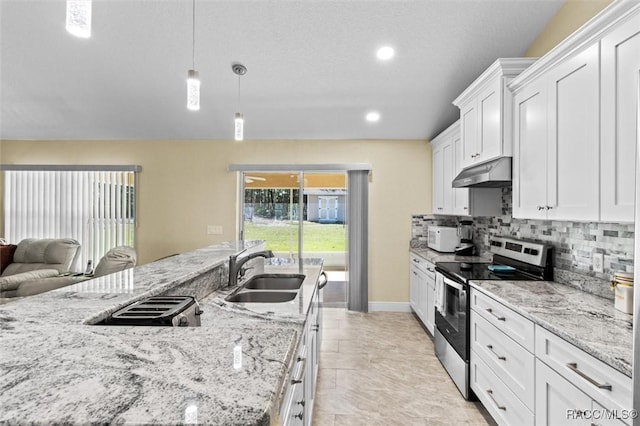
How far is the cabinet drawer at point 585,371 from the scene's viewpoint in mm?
1065

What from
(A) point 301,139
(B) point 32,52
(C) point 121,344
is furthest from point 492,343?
(B) point 32,52

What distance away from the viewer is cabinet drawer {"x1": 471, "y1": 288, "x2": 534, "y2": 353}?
1.59 m

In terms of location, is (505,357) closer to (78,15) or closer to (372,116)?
(78,15)

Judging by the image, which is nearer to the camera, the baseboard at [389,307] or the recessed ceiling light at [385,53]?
the recessed ceiling light at [385,53]

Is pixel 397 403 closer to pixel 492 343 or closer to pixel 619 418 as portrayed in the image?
pixel 492 343

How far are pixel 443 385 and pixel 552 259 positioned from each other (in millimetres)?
1299

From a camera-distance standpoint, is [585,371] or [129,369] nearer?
[129,369]

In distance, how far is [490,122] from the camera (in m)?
2.44

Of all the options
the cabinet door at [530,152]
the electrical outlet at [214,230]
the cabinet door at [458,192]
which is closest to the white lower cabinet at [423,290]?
the cabinet door at [458,192]

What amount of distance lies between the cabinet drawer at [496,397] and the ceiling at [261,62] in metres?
2.60

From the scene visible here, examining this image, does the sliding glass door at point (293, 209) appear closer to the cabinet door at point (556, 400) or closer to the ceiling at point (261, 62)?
the ceiling at point (261, 62)

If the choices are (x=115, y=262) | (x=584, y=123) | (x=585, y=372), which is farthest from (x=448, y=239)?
(x=115, y=262)

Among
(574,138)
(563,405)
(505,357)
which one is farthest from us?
(505,357)

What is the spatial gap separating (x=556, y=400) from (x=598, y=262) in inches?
38.4
